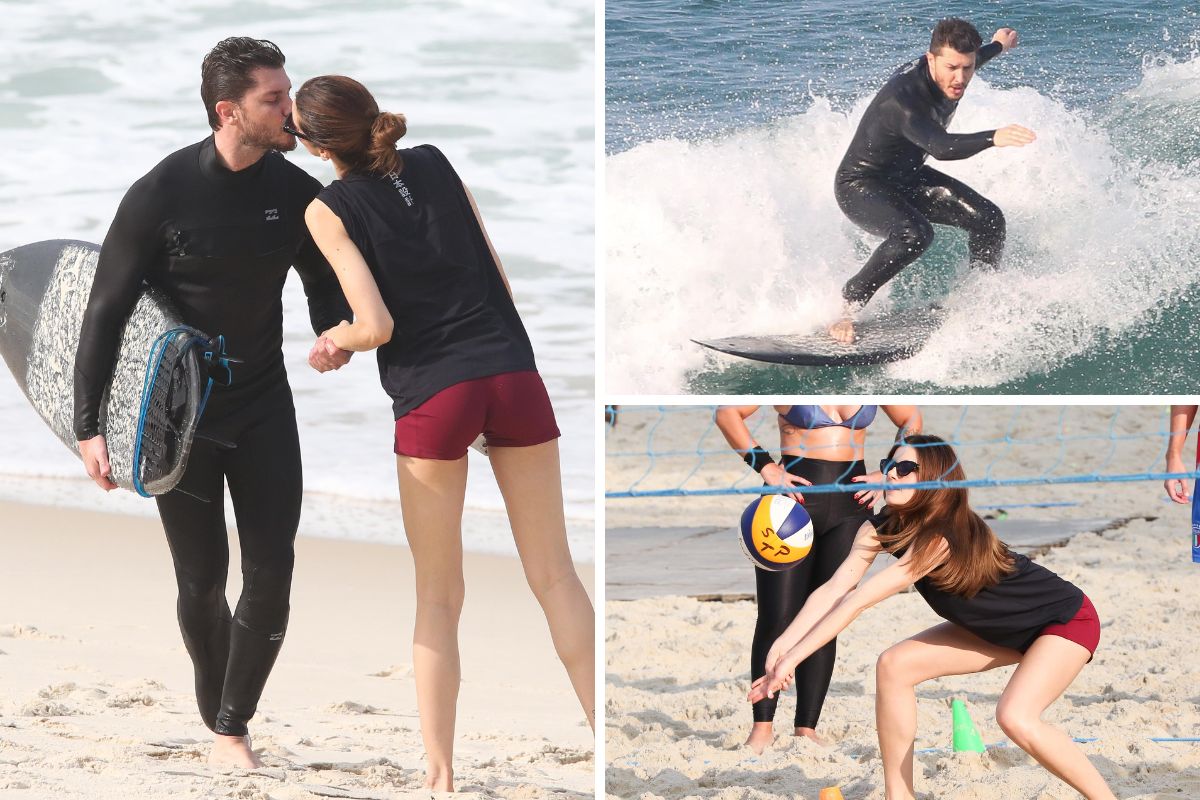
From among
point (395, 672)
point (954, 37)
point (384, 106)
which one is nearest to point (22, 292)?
point (395, 672)

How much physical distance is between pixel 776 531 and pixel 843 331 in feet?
2.89

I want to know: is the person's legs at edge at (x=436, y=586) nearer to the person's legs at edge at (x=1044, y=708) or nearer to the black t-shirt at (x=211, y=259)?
the black t-shirt at (x=211, y=259)

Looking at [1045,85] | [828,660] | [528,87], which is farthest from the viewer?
[528,87]

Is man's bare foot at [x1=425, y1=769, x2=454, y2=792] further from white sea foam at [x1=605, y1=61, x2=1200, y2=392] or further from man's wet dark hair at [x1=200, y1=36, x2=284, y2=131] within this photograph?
man's wet dark hair at [x1=200, y1=36, x2=284, y2=131]

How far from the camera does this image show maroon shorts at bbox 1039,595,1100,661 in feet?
11.0

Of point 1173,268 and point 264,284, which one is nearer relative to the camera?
point 264,284

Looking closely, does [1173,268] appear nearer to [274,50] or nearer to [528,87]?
[274,50]

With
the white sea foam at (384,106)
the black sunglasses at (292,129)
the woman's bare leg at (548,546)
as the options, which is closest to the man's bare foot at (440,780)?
the woman's bare leg at (548,546)

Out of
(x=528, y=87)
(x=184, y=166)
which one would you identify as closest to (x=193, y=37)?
(x=528, y=87)

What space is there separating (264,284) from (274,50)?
58cm

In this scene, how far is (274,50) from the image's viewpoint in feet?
11.3

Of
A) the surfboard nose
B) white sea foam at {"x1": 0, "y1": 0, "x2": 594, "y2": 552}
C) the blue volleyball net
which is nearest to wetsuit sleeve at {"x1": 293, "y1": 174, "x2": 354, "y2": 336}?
the surfboard nose

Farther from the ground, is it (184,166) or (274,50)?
(274,50)

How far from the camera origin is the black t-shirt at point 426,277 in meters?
3.20
